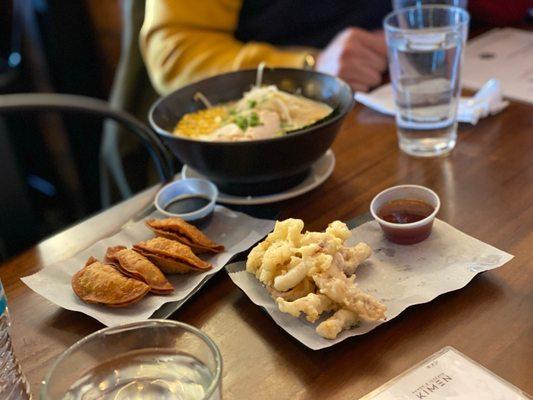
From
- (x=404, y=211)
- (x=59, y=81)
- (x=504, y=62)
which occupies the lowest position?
(x=59, y=81)

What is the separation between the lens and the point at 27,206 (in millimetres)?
2441

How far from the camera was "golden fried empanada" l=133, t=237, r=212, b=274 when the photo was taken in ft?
3.05

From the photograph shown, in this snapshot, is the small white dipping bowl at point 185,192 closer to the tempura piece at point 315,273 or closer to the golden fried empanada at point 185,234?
the golden fried empanada at point 185,234

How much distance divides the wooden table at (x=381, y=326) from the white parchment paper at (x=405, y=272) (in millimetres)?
18

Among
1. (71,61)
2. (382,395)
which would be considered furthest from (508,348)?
(71,61)

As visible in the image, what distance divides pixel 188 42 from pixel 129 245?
87 centimetres

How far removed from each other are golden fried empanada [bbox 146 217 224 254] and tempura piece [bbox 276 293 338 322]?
0.65 ft

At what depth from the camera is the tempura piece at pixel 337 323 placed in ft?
2.55

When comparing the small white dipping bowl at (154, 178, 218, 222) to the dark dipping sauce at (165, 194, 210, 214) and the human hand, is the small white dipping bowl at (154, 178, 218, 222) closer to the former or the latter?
the dark dipping sauce at (165, 194, 210, 214)

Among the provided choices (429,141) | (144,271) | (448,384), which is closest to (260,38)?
(429,141)

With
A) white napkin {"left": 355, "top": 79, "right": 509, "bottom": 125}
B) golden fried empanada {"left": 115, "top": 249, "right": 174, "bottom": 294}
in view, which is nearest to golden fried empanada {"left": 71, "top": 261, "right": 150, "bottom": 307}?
golden fried empanada {"left": 115, "top": 249, "right": 174, "bottom": 294}

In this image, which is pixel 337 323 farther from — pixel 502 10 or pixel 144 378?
pixel 502 10

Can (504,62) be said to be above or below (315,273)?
below

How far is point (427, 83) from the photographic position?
1.24m
